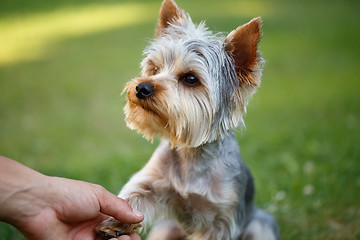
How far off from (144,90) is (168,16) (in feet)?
3.09

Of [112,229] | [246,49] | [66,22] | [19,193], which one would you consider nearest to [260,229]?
[112,229]

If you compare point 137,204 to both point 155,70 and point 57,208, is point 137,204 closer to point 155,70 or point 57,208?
point 57,208

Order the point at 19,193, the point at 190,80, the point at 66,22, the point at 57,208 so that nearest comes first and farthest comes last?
the point at 19,193 → the point at 57,208 → the point at 190,80 → the point at 66,22

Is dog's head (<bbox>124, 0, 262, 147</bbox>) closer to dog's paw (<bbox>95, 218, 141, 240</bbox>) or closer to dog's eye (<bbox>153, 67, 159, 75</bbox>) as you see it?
dog's eye (<bbox>153, 67, 159, 75</bbox>)

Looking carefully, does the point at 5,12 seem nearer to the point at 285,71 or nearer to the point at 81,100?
the point at 81,100

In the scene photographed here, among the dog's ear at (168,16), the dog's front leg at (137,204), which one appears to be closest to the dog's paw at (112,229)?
the dog's front leg at (137,204)

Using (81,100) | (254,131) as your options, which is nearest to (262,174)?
(254,131)

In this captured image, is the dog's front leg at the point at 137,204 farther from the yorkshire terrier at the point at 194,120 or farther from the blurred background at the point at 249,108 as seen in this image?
the blurred background at the point at 249,108

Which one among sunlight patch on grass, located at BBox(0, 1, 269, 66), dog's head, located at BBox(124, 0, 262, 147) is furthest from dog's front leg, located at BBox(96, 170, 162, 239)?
sunlight patch on grass, located at BBox(0, 1, 269, 66)

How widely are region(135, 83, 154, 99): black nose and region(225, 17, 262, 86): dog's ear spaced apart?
0.79 metres

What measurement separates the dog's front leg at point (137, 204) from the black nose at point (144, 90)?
750mm

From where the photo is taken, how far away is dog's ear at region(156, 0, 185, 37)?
11.1 ft

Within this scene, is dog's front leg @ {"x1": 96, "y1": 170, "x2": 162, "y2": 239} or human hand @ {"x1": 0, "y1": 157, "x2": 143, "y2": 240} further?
dog's front leg @ {"x1": 96, "y1": 170, "x2": 162, "y2": 239}

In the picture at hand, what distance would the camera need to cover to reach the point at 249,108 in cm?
892
